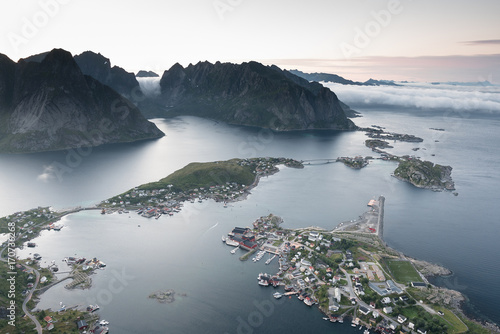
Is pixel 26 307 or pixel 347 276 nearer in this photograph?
pixel 26 307

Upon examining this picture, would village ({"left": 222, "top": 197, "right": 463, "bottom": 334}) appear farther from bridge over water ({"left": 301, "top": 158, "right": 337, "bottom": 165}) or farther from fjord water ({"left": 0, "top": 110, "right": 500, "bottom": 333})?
bridge over water ({"left": 301, "top": 158, "right": 337, "bottom": 165})

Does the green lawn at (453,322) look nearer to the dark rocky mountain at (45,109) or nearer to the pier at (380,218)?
the pier at (380,218)

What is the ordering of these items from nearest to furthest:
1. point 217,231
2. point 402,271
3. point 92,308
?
point 92,308 < point 402,271 < point 217,231

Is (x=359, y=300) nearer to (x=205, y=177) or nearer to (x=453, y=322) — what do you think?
(x=453, y=322)

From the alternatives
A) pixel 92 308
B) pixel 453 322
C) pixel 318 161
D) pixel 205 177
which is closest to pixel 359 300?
pixel 453 322

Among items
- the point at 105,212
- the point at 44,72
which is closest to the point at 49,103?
the point at 44,72

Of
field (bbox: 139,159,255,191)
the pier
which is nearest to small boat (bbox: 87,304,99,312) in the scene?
field (bbox: 139,159,255,191)
